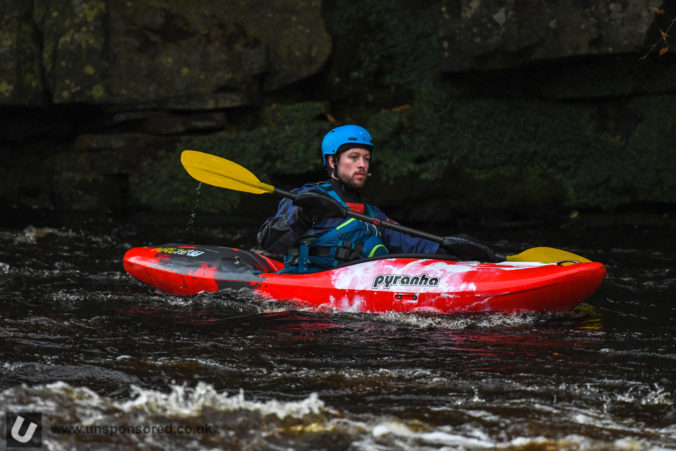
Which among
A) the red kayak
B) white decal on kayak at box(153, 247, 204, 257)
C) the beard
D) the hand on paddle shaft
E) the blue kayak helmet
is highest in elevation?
the blue kayak helmet

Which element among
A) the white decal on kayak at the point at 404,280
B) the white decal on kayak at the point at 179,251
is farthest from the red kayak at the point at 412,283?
the white decal on kayak at the point at 179,251

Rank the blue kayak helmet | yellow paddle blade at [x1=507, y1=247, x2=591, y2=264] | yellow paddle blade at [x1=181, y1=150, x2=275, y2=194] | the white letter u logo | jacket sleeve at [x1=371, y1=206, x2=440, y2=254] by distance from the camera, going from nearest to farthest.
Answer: the white letter u logo → yellow paddle blade at [x1=507, y1=247, x2=591, y2=264] → the blue kayak helmet → jacket sleeve at [x1=371, y1=206, x2=440, y2=254] → yellow paddle blade at [x1=181, y1=150, x2=275, y2=194]

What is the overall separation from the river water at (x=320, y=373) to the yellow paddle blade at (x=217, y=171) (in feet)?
2.80

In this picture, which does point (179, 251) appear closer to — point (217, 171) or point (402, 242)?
point (217, 171)

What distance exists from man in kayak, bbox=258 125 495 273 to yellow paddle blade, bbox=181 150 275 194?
562mm

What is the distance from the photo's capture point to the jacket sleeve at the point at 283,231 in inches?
167

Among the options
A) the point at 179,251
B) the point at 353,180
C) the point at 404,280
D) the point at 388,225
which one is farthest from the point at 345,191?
the point at 179,251

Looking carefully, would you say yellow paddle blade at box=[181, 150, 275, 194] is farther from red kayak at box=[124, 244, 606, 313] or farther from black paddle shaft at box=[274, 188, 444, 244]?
black paddle shaft at box=[274, 188, 444, 244]

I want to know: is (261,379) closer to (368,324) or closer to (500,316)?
(368,324)

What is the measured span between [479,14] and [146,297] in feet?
14.7

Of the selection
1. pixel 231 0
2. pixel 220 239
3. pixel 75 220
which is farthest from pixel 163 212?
pixel 231 0

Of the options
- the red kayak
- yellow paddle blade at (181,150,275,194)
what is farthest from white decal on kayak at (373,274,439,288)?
yellow paddle blade at (181,150,275,194)

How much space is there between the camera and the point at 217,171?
502 centimetres

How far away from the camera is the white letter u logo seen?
6.51 ft
